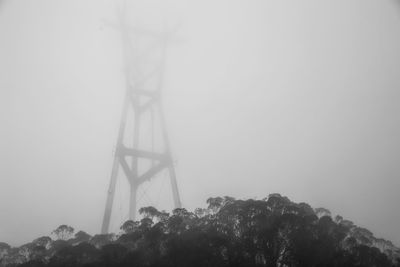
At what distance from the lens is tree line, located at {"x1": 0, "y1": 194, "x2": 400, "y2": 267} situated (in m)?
14.1

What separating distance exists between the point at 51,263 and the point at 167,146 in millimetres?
13141

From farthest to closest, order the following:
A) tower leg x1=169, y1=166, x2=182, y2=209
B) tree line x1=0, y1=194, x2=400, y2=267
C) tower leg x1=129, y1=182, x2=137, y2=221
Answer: tower leg x1=129, y1=182, x2=137, y2=221
tower leg x1=169, y1=166, x2=182, y2=209
tree line x1=0, y1=194, x2=400, y2=267

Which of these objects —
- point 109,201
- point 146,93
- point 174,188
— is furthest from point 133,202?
point 146,93

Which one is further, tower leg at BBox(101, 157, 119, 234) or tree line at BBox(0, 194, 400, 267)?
tower leg at BBox(101, 157, 119, 234)

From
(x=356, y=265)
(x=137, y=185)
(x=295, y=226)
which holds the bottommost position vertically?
(x=356, y=265)

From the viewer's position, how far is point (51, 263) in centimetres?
1394

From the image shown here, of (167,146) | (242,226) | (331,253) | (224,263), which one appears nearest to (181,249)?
(224,263)

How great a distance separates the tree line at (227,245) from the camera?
1405cm

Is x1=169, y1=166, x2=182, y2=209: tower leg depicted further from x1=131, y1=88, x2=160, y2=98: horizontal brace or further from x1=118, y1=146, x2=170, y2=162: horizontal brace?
x1=131, y1=88, x2=160, y2=98: horizontal brace

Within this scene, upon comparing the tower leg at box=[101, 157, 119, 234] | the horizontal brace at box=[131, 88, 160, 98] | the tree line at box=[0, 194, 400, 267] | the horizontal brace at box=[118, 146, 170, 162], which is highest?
the horizontal brace at box=[131, 88, 160, 98]

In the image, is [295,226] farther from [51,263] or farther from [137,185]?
[137,185]

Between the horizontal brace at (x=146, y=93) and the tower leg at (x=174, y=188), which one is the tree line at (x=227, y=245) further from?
the horizontal brace at (x=146, y=93)

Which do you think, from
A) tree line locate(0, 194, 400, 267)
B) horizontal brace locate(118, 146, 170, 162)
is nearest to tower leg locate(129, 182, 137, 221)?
horizontal brace locate(118, 146, 170, 162)

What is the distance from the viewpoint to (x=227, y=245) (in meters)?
14.7
